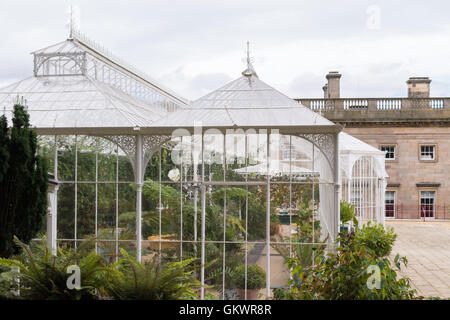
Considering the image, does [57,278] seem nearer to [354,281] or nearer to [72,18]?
[354,281]

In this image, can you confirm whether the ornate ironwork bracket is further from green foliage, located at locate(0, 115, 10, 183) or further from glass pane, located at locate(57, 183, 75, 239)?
green foliage, located at locate(0, 115, 10, 183)

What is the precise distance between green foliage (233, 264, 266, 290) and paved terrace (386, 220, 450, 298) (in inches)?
140

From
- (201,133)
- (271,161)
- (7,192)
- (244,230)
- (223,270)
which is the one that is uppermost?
(201,133)

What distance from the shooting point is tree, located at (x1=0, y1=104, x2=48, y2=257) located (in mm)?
6371

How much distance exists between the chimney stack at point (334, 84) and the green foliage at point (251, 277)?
20080 mm

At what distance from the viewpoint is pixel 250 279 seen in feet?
31.4

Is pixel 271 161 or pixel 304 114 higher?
pixel 304 114

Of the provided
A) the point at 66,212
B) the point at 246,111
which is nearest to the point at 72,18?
the point at 66,212

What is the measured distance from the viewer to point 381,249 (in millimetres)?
12703

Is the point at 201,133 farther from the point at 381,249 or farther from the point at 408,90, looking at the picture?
the point at 408,90

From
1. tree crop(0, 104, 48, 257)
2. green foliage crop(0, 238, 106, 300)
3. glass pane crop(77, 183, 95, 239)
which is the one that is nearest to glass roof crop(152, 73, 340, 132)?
glass pane crop(77, 183, 95, 239)

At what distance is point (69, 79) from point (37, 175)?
6133 mm

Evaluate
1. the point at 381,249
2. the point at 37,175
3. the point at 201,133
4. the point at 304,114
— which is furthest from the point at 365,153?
the point at 37,175

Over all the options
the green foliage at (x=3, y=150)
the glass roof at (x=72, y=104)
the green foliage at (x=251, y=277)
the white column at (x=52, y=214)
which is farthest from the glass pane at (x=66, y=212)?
the green foliage at (x=251, y=277)
